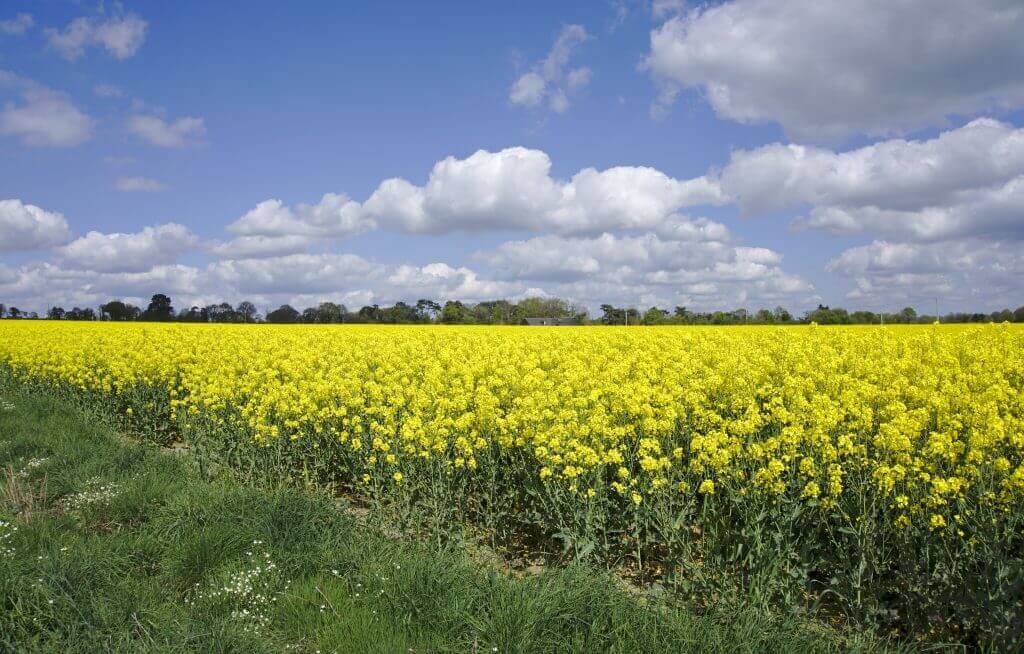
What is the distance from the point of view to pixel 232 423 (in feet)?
28.8

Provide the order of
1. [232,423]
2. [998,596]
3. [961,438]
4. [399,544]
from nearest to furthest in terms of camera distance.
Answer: [998,596] → [399,544] → [961,438] → [232,423]

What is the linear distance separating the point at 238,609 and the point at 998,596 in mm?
4554

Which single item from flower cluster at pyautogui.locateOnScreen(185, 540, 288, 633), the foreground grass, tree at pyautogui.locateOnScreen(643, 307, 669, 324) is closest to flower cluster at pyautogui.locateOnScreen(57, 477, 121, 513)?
the foreground grass

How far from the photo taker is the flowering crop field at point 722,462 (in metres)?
4.29

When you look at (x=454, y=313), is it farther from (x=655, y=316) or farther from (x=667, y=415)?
(x=667, y=415)

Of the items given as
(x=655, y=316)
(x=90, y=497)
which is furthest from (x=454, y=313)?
(x=90, y=497)

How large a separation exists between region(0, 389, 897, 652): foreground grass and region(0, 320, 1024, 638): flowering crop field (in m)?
0.68

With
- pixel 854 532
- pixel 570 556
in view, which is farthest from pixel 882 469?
pixel 570 556

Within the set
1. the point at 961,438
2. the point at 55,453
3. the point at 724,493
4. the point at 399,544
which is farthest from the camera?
the point at 55,453

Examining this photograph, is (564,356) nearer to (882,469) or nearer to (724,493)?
(724,493)

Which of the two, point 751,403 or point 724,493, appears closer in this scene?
point 724,493

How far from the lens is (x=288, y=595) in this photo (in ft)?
13.6

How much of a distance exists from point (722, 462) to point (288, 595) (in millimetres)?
3129

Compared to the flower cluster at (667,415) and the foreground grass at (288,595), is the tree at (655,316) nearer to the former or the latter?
the flower cluster at (667,415)
